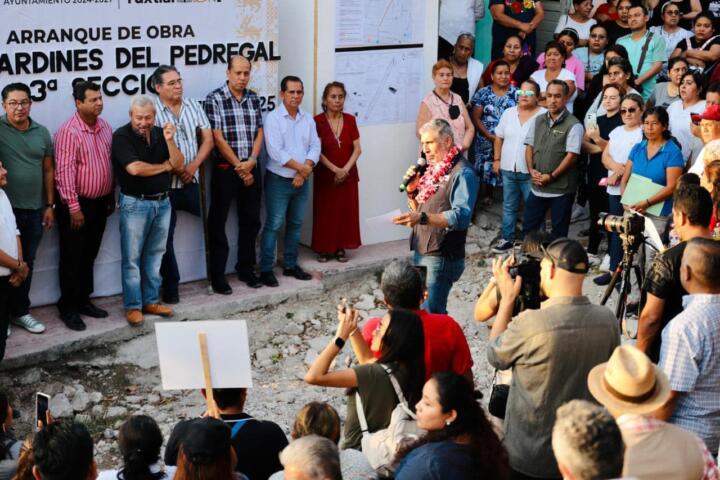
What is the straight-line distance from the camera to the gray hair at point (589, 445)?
11.7ft

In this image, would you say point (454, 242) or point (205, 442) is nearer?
point (205, 442)

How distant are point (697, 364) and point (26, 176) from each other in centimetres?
521

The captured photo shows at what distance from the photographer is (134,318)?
28.7 feet

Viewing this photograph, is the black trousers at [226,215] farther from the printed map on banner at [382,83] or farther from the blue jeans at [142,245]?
the printed map on banner at [382,83]

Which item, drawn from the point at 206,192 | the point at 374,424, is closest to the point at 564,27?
the point at 206,192

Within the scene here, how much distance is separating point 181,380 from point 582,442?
2.13 metres

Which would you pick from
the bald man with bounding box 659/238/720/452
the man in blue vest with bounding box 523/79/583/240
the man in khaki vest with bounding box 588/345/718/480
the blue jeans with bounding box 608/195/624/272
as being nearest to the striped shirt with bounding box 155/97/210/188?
the man in blue vest with bounding box 523/79/583/240

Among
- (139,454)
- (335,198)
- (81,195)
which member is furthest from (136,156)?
(139,454)

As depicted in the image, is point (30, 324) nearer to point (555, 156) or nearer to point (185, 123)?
point (185, 123)

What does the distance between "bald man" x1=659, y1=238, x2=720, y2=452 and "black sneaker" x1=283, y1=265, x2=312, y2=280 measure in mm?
5206

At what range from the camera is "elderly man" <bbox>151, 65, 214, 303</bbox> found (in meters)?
8.84

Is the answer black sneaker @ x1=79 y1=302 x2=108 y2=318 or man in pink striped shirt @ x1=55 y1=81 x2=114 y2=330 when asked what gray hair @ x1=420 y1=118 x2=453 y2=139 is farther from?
black sneaker @ x1=79 y1=302 x2=108 y2=318

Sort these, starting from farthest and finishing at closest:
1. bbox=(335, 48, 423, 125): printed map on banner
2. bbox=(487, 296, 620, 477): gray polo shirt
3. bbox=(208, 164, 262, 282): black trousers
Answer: bbox=(335, 48, 423, 125): printed map on banner → bbox=(208, 164, 262, 282): black trousers → bbox=(487, 296, 620, 477): gray polo shirt

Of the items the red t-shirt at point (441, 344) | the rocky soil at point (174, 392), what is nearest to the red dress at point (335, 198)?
the rocky soil at point (174, 392)
